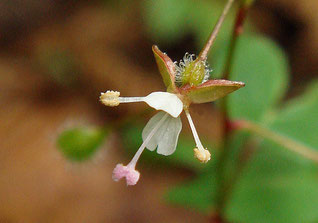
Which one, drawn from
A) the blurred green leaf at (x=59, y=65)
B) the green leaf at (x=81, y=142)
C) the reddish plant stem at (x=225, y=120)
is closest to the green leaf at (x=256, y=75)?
the reddish plant stem at (x=225, y=120)

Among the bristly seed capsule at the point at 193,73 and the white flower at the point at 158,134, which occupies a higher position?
the bristly seed capsule at the point at 193,73

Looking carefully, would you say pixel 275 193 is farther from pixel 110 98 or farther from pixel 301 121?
pixel 110 98

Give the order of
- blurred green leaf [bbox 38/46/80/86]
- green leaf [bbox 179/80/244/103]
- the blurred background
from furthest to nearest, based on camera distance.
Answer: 1. blurred green leaf [bbox 38/46/80/86]
2. the blurred background
3. green leaf [bbox 179/80/244/103]

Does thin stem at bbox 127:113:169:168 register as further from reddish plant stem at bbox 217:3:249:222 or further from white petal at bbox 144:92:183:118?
reddish plant stem at bbox 217:3:249:222

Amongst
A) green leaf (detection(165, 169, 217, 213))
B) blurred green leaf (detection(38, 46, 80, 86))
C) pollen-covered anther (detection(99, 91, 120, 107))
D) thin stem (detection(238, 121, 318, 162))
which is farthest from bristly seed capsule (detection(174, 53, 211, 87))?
blurred green leaf (detection(38, 46, 80, 86))

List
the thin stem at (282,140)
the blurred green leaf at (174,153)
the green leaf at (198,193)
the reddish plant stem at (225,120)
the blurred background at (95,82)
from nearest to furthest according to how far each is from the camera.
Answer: the reddish plant stem at (225,120), the thin stem at (282,140), the green leaf at (198,193), the blurred green leaf at (174,153), the blurred background at (95,82)

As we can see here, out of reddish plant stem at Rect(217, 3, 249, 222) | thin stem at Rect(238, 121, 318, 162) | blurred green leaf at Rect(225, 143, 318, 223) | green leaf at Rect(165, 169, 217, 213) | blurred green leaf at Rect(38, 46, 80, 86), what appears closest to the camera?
reddish plant stem at Rect(217, 3, 249, 222)

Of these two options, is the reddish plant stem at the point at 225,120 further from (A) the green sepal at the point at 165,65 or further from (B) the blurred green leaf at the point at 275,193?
(A) the green sepal at the point at 165,65
